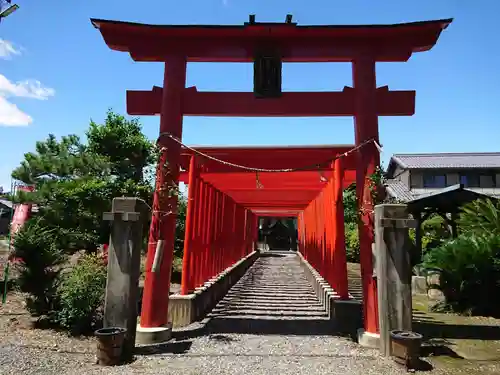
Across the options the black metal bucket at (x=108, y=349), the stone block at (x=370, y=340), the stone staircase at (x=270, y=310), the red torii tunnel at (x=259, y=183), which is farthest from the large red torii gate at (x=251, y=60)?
the stone staircase at (x=270, y=310)

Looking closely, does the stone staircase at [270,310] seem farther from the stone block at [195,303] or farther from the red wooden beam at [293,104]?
the red wooden beam at [293,104]

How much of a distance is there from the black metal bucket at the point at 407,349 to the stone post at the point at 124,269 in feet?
10.1

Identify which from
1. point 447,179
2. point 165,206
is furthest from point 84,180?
point 447,179

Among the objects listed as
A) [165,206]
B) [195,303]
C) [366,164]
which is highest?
[366,164]

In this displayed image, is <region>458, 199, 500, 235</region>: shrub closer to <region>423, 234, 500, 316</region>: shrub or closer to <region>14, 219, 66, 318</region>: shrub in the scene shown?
<region>423, 234, 500, 316</region>: shrub

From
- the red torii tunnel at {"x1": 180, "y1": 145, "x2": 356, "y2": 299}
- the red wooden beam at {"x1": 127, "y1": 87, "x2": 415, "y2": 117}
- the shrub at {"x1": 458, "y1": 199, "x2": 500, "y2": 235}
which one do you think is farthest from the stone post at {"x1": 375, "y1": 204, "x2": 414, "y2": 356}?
the shrub at {"x1": 458, "y1": 199, "x2": 500, "y2": 235}

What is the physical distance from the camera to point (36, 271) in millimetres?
6820

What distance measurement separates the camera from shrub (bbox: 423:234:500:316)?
24.8 ft

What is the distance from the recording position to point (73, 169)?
12.7 meters

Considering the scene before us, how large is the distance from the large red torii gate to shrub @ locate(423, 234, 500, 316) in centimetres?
351

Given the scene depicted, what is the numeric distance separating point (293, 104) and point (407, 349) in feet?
12.1

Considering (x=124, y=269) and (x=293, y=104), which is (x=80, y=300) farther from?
(x=293, y=104)

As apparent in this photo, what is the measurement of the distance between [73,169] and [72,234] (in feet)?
9.46

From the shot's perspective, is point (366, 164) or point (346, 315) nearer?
point (366, 164)
